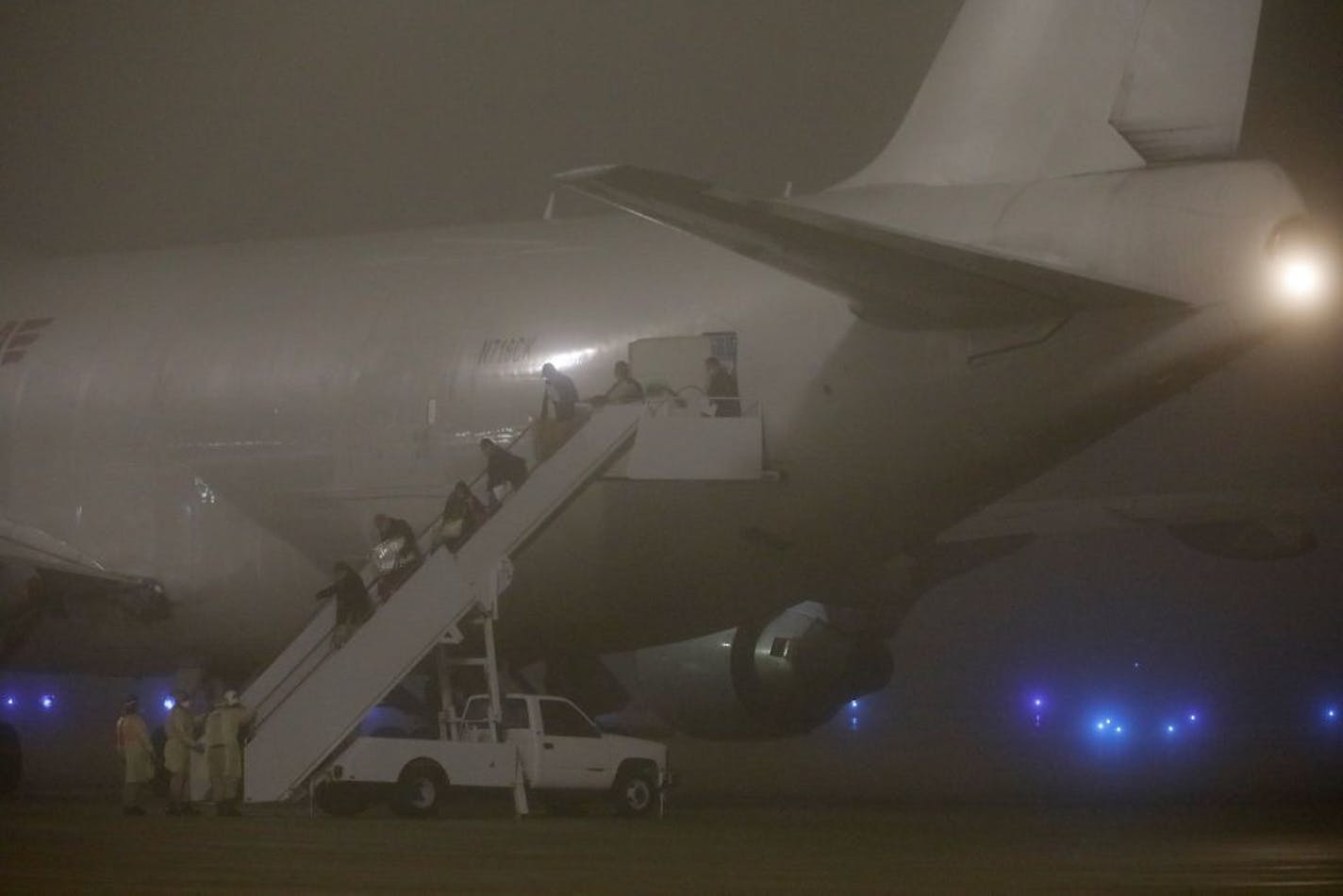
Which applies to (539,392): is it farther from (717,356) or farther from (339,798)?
(339,798)

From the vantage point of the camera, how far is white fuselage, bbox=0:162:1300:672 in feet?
57.4

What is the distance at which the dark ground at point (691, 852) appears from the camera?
1134cm

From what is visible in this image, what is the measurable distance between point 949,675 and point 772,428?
20970mm

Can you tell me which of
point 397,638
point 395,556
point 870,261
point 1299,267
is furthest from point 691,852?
point 395,556

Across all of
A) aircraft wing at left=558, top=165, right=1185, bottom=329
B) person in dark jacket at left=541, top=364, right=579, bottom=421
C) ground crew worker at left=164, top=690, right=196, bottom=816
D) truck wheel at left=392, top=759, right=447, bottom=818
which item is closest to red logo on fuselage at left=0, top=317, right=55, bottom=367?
ground crew worker at left=164, top=690, right=196, bottom=816

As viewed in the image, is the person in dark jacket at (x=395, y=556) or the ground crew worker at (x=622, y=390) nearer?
the ground crew worker at (x=622, y=390)

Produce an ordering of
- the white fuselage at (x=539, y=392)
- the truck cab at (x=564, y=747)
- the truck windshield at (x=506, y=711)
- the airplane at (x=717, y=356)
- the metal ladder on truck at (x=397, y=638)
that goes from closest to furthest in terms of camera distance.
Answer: the airplane at (x=717, y=356), the white fuselage at (x=539, y=392), the metal ladder on truck at (x=397, y=638), the truck cab at (x=564, y=747), the truck windshield at (x=506, y=711)

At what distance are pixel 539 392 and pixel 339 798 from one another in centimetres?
497

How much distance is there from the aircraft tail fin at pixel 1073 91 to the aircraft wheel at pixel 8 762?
39.2ft

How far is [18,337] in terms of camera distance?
83.4 feet

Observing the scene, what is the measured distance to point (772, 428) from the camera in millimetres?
19578

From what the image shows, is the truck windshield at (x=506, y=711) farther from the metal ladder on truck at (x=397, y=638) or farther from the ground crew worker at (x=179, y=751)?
the ground crew worker at (x=179, y=751)

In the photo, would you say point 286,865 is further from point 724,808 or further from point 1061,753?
point 1061,753

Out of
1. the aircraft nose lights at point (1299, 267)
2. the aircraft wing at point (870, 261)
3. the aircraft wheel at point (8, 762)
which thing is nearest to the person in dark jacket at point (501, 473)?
the aircraft wing at point (870, 261)
